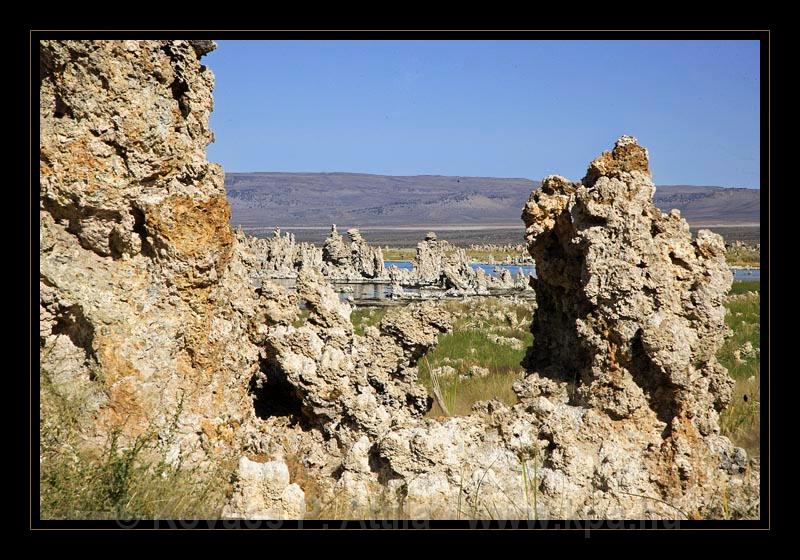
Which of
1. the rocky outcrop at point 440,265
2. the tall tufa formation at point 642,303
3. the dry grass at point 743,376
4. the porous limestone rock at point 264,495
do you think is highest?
the rocky outcrop at point 440,265

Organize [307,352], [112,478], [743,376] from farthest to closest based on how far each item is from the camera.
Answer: [743,376] < [307,352] < [112,478]

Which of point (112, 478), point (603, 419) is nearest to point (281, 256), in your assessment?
point (603, 419)

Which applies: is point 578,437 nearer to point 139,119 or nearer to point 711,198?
point 139,119

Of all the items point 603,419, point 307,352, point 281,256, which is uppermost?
point 281,256

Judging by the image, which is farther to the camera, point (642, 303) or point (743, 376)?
point (743, 376)

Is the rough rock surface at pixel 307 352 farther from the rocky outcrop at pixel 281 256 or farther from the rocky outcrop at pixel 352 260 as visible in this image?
the rocky outcrop at pixel 352 260

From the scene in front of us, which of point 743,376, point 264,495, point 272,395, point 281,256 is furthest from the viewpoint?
point 281,256

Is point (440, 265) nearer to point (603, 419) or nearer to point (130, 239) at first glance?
point (603, 419)

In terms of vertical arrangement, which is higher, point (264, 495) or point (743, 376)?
point (743, 376)

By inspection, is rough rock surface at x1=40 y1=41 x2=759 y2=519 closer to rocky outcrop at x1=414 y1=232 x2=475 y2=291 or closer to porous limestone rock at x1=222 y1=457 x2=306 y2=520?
porous limestone rock at x1=222 y1=457 x2=306 y2=520

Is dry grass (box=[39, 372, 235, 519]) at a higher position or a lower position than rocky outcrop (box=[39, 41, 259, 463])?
lower

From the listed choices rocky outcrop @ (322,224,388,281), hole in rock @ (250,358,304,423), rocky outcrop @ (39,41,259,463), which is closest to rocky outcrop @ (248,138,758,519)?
hole in rock @ (250,358,304,423)

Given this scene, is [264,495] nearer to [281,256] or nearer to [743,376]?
[743,376]

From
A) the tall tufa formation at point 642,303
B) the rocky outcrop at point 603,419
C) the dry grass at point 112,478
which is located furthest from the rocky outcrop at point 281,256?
the dry grass at point 112,478
